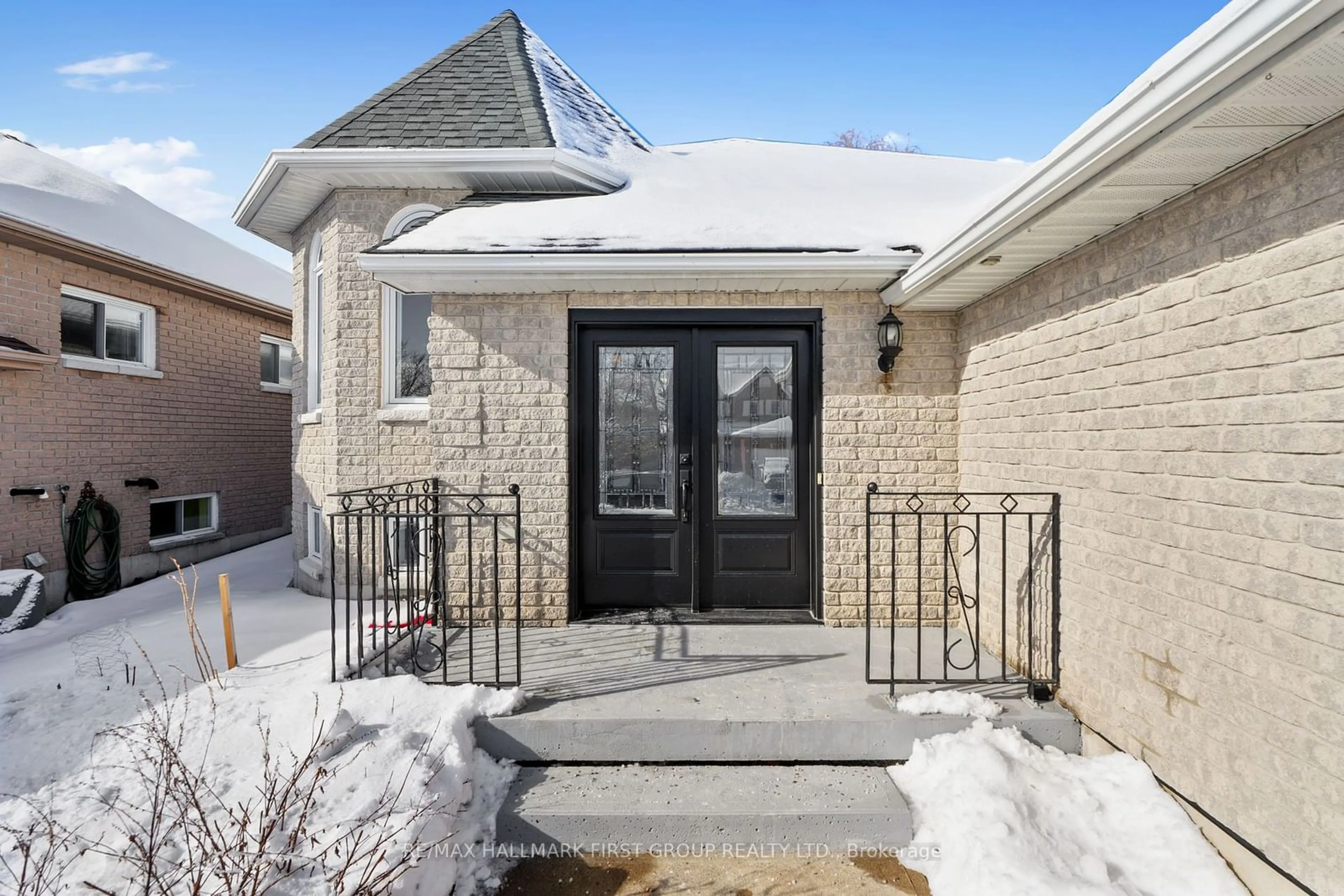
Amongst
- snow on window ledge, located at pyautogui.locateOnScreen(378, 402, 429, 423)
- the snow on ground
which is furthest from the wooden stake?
snow on window ledge, located at pyautogui.locateOnScreen(378, 402, 429, 423)

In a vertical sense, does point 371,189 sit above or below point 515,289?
above

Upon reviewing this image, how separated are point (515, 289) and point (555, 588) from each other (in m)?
2.25

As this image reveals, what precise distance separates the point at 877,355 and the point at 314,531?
5753mm

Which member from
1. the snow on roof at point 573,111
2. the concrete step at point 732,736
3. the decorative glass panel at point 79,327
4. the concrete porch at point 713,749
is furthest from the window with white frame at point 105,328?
the concrete step at point 732,736

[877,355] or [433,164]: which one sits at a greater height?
[433,164]

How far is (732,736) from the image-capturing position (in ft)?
9.91

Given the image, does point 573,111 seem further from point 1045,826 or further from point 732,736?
point 1045,826

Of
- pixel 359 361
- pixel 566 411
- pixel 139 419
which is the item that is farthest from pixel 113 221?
pixel 566 411

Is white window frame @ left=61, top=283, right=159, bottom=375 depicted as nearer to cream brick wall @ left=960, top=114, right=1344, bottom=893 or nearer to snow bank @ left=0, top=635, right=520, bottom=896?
snow bank @ left=0, top=635, right=520, bottom=896

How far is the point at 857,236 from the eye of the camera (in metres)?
4.19

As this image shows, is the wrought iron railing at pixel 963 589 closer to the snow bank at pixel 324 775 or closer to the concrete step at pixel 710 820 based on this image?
the concrete step at pixel 710 820

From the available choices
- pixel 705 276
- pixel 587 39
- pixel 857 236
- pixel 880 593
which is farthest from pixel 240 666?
pixel 587 39


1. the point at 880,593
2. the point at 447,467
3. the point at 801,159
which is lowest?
the point at 880,593

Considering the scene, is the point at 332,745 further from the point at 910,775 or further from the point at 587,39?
the point at 587,39
